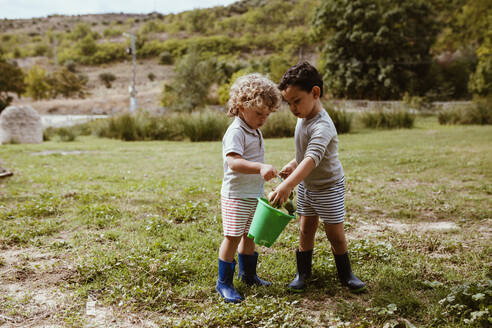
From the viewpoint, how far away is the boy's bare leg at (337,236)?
2.62 meters

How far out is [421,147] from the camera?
10.2 meters

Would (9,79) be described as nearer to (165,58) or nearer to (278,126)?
(278,126)

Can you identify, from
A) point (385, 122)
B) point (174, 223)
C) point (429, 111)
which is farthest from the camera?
point (429, 111)

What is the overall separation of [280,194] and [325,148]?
46cm

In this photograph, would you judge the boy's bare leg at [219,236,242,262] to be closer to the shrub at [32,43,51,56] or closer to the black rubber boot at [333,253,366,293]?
the black rubber boot at [333,253,366,293]

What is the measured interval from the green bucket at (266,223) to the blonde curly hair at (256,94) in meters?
0.64

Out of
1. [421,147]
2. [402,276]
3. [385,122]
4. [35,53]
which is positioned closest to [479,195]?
[402,276]

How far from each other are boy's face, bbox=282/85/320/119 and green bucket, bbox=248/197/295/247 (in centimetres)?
67

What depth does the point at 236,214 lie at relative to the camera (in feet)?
8.23

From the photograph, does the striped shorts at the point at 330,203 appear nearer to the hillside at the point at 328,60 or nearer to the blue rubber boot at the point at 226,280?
the blue rubber boot at the point at 226,280

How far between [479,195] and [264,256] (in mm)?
3638

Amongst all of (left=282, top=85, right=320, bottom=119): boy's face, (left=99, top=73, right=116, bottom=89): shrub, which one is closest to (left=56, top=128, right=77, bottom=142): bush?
(left=282, top=85, right=320, bottom=119): boy's face

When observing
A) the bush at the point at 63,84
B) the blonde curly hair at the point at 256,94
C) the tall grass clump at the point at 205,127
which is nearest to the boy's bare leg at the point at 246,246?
the blonde curly hair at the point at 256,94

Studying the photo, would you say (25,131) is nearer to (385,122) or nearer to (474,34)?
(385,122)
